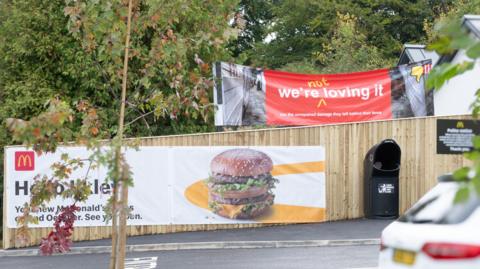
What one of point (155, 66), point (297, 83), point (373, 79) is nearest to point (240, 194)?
point (297, 83)

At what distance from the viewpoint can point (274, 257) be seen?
12023 millimetres

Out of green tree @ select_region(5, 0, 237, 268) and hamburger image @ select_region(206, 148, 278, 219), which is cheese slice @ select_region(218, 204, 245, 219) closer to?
hamburger image @ select_region(206, 148, 278, 219)

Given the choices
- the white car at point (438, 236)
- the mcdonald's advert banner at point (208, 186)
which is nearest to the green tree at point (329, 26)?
the mcdonald's advert banner at point (208, 186)

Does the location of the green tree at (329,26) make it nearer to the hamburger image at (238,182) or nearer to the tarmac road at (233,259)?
the hamburger image at (238,182)

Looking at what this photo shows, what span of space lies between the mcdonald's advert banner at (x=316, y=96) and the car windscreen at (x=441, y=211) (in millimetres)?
10048

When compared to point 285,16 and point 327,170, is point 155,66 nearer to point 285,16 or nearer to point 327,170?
point 327,170

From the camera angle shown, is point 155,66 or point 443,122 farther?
point 443,122

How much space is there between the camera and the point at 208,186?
1504 cm

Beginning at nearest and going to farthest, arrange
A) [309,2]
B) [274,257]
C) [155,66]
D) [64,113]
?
[64,113]
[155,66]
[274,257]
[309,2]

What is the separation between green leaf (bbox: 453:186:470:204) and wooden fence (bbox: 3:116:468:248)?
12.6 metres

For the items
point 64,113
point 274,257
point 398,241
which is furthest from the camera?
point 274,257

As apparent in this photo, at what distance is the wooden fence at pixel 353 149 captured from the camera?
1529 centimetres

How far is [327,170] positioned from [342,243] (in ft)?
9.18

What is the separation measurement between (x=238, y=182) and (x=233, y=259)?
3.26 metres
